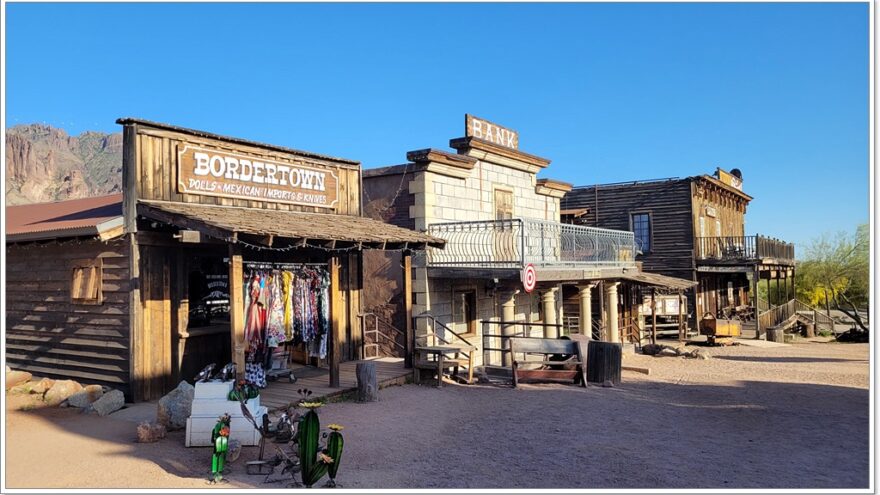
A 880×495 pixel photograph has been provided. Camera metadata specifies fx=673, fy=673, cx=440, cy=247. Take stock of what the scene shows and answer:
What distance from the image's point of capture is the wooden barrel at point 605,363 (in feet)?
44.6

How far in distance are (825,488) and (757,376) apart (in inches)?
353

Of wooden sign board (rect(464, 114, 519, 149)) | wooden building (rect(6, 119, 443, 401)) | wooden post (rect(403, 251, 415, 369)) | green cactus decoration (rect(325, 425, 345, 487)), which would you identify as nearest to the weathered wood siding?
wooden sign board (rect(464, 114, 519, 149))

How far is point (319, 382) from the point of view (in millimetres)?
11773

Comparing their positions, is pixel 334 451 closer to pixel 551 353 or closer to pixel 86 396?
pixel 86 396

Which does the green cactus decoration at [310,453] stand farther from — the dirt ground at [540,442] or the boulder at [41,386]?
the boulder at [41,386]

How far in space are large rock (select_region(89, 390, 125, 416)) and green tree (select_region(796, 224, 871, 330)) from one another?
35.6 metres

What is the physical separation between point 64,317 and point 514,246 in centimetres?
959

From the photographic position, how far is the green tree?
36.1m

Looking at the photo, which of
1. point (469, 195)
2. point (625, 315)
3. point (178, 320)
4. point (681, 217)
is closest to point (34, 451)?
point (178, 320)

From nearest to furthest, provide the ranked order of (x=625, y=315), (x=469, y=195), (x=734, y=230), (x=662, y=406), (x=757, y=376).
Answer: (x=662, y=406), (x=757, y=376), (x=469, y=195), (x=625, y=315), (x=734, y=230)

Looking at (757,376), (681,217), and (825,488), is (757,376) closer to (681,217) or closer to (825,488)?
(825,488)

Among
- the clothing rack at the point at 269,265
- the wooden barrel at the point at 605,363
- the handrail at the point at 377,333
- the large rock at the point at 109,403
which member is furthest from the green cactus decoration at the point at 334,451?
the handrail at the point at 377,333

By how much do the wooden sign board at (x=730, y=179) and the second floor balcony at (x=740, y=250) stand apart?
3.51 meters

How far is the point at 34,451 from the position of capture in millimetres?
7781
